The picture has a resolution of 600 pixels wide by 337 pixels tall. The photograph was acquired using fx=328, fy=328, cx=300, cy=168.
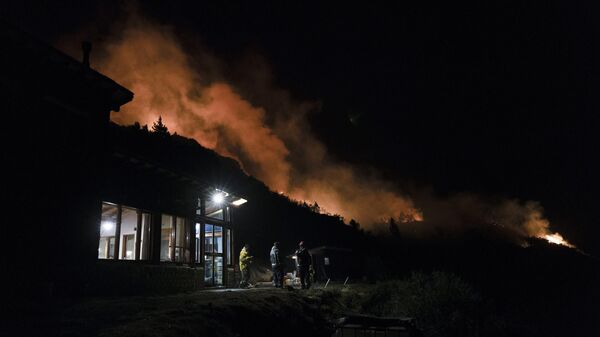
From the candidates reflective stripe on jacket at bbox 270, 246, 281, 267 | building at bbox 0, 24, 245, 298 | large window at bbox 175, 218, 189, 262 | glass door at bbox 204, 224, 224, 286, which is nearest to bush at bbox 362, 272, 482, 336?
reflective stripe on jacket at bbox 270, 246, 281, 267

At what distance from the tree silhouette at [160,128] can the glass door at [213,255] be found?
74.1ft

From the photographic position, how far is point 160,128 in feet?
123

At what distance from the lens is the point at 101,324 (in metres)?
5.37

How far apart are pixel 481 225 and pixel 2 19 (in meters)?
148

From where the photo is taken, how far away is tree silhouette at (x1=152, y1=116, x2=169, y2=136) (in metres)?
36.2

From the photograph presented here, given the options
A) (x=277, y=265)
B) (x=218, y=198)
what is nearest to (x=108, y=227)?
(x=218, y=198)

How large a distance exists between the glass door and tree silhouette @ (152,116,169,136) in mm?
22583

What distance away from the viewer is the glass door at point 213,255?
53.4ft

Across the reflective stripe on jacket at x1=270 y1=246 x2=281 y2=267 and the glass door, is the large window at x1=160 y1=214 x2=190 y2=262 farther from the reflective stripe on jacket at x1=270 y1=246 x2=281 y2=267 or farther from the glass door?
the reflective stripe on jacket at x1=270 y1=246 x2=281 y2=267

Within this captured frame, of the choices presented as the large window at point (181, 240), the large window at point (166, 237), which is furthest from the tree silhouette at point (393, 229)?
the large window at point (166, 237)

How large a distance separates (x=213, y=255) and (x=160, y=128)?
84.1 feet

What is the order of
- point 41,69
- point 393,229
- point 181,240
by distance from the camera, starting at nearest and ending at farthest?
point 41,69 < point 181,240 < point 393,229

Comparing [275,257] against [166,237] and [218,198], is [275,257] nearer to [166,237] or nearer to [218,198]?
[218,198]

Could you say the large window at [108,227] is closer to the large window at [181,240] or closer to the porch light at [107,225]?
the porch light at [107,225]
